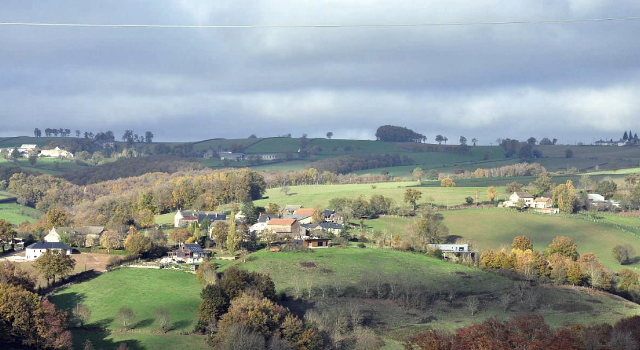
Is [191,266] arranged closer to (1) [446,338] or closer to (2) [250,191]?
(1) [446,338]

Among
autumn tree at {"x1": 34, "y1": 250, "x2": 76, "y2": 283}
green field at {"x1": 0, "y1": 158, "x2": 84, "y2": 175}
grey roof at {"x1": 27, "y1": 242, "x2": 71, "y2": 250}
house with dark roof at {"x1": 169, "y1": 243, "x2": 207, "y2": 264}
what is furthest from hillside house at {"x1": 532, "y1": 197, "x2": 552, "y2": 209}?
green field at {"x1": 0, "y1": 158, "x2": 84, "y2": 175}

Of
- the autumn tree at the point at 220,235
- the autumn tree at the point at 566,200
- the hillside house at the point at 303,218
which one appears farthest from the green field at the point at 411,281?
the autumn tree at the point at 566,200

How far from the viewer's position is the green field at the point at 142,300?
5497cm

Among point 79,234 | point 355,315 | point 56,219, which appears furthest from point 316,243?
point 56,219

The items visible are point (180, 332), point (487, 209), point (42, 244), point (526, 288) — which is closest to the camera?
point (180, 332)

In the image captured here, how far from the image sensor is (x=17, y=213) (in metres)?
131

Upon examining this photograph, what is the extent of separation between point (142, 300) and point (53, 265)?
1111 cm

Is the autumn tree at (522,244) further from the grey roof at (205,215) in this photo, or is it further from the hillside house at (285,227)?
the grey roof at (205,215)

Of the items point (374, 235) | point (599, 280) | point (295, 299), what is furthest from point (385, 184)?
point (295, 299)

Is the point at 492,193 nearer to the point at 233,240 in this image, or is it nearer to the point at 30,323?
the point at 233,240

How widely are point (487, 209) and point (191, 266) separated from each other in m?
57.8

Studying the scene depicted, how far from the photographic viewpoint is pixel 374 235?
317ft

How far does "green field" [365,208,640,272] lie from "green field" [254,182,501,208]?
10.8 metres

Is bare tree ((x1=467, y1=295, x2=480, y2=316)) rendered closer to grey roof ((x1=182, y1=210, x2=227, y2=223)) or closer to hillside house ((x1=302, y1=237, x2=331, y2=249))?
hillside house ((x1=302, y1=237, x2=331, y2=249))
